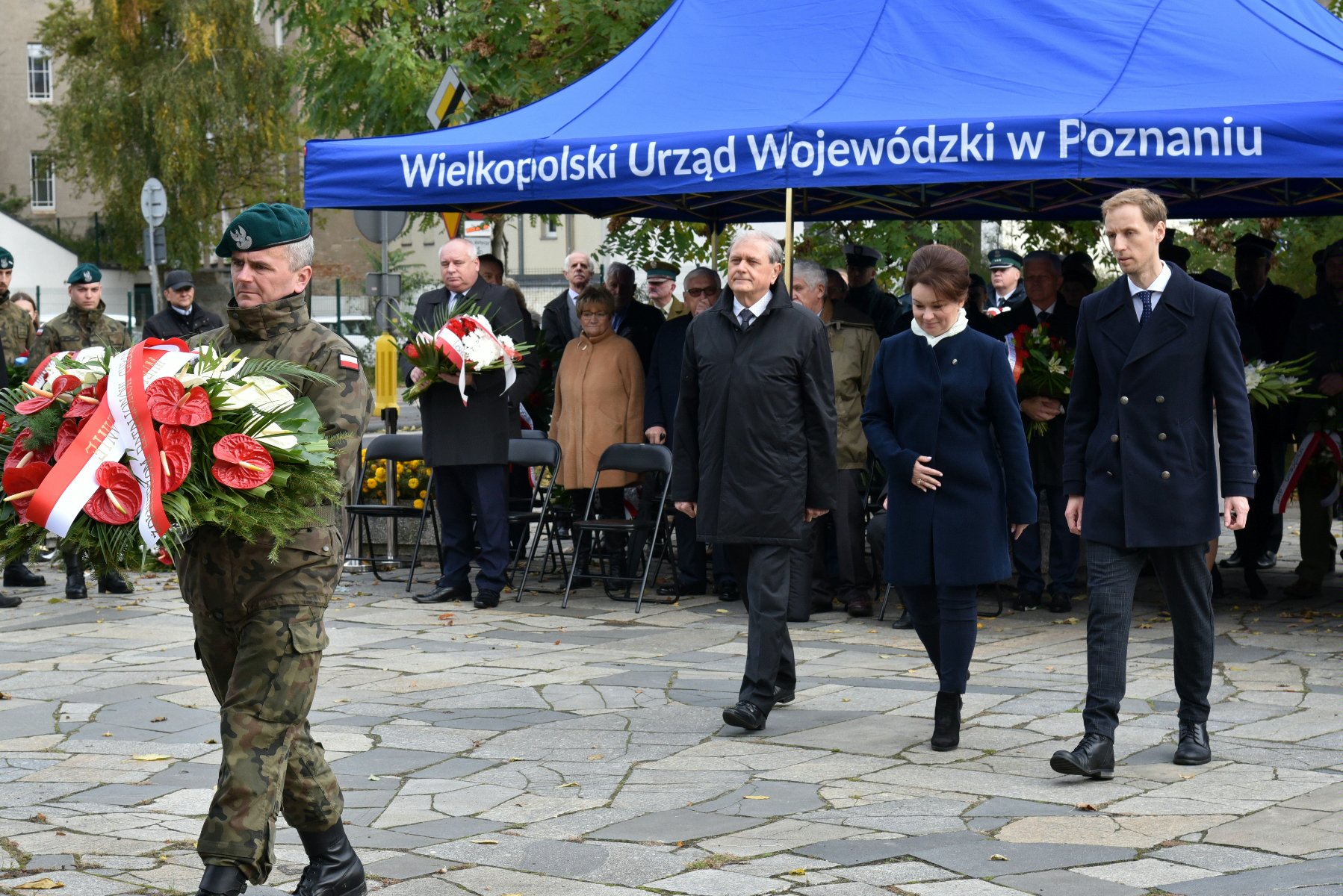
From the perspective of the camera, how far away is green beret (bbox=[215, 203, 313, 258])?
15.8ft

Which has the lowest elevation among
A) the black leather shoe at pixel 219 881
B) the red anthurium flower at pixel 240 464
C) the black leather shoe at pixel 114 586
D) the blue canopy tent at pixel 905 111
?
the black leather shoe at pixel 219 881

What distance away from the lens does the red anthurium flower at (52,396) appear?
14.8 feet

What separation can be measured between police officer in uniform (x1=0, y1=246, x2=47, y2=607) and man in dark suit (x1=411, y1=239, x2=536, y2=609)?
3001mm

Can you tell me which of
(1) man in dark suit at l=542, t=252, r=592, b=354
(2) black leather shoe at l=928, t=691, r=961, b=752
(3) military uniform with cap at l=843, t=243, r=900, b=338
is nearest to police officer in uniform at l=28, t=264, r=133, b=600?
(1) man in dark suit at l=542, t=252, r=592, b=354

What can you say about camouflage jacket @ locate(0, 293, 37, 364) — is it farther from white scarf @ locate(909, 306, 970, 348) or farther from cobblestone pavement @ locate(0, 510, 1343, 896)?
white scarf @ locate(909, 306, 970, 348)

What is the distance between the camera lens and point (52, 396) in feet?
14.9

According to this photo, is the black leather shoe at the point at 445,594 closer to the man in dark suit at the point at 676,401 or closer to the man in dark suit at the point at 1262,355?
the man in dark suit at the point at 676,401

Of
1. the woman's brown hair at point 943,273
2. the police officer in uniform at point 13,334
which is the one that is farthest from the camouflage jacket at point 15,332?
the woman's brown hair at point 943,273

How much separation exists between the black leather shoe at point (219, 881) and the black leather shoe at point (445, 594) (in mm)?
6603

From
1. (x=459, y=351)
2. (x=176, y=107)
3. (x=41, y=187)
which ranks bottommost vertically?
(x=459, y=351)

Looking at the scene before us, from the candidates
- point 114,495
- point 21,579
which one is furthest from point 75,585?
point 114,495

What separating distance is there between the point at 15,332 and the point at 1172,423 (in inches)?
385

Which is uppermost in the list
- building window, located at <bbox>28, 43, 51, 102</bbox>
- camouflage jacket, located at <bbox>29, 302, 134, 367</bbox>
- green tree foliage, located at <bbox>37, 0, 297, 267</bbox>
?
building window, located at <bbox>28, 43, 51, 102</bbox>

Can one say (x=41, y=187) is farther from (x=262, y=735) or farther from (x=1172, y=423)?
(x=262, y=735)
